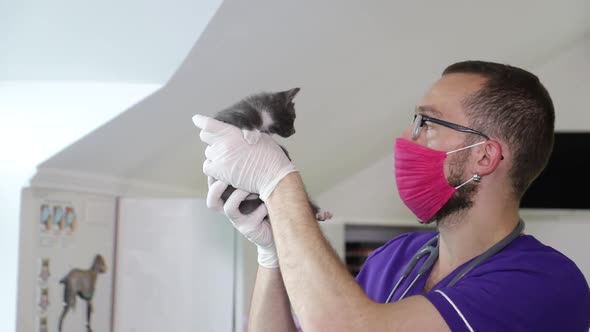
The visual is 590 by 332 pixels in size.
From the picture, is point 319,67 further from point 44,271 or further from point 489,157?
point 489,157

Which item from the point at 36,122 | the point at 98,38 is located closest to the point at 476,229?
the point at 98,38

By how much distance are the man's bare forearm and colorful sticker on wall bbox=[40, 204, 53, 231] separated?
133cm

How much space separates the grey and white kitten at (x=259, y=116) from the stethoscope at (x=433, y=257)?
201mm

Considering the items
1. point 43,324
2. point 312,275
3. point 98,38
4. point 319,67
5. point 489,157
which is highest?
point 319,67

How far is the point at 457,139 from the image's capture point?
4.40 feet

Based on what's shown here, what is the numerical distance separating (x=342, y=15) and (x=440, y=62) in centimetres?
105

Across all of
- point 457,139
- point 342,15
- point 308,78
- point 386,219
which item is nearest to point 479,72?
point 457,139

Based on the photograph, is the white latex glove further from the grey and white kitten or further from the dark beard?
the dark beard

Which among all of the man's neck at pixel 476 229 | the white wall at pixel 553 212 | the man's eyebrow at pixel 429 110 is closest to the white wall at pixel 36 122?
the man's eyebrow at pixel 429 110

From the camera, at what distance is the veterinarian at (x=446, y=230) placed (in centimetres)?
113

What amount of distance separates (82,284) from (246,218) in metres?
1.35

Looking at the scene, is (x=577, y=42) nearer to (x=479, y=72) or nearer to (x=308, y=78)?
(x=308, y=78)

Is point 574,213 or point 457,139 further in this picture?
point 574,213

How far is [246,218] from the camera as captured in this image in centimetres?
137
